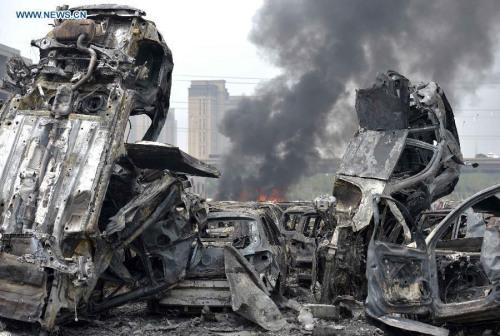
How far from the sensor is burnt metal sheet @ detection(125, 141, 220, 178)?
8.38m

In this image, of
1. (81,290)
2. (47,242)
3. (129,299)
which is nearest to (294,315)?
(129,299)

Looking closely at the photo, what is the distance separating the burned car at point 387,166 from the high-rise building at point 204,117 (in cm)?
5388

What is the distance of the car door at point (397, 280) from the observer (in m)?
6.37

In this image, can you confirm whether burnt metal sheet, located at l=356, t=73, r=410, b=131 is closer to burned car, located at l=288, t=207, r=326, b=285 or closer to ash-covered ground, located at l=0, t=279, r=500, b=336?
burned car, located at l=288, t=207, r=326, b=285

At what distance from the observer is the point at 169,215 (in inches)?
367

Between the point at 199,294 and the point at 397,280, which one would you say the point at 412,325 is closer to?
the point at 397,280

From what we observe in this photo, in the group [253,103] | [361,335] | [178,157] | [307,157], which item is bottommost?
[361,335]

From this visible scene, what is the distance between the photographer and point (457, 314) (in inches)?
245

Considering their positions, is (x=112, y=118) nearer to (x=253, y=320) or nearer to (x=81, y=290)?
(x=81, y=290)

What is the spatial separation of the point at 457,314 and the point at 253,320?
299cm

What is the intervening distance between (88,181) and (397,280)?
12.3ft

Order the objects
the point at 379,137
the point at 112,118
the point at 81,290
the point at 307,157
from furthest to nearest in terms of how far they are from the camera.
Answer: the point at 307,157 < the point at 379,137 < the point at 112,118 < the point at 81,290

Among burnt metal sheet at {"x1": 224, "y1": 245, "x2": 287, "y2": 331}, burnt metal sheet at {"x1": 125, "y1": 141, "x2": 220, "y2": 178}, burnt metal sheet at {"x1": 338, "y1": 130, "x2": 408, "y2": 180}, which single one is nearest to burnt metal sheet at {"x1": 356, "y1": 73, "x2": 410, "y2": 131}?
burnt metal sheet at {"x1": 338, "y1": 130, "x2": 408, "y2": 180}

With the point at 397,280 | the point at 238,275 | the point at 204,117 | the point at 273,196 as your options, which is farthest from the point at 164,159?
the point at 204,117
